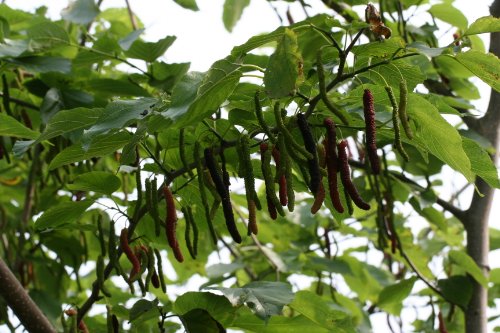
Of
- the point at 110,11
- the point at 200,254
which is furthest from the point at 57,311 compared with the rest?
the point at 110,11

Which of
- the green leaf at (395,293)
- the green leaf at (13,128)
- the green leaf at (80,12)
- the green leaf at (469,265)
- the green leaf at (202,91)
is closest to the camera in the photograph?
the green leaf at (202,91)

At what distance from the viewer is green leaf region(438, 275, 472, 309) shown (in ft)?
8.41

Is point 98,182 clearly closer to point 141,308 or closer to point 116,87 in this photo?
point 141,308

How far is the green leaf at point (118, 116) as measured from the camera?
1349 mm

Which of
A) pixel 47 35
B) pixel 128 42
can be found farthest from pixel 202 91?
pixel 47 35

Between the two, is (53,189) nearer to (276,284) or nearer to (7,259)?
(7,259)

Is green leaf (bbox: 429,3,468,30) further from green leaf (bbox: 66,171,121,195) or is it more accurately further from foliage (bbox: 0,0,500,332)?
green leaf (bbox: 66,171,121,195)

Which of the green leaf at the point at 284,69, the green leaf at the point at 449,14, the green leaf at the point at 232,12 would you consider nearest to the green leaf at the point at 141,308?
the green leaf at the point at 284,69

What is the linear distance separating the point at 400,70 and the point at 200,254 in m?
1.66

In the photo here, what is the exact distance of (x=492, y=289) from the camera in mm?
3029

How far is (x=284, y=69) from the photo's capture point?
4.24ft

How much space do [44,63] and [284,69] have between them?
1.06m

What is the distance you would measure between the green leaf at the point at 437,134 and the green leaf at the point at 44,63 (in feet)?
3.48

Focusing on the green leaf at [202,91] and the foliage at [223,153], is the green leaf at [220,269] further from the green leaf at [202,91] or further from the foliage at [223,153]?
the green leaf at [202,91]
